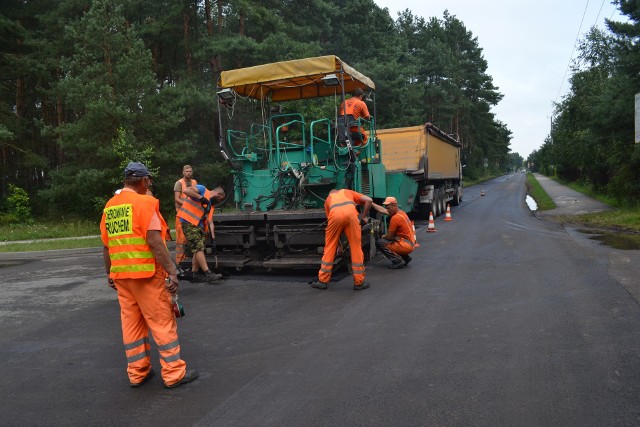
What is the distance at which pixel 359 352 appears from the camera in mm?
4473

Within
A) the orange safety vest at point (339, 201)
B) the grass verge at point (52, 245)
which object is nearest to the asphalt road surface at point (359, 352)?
the orange safety vest at point (339, 201)

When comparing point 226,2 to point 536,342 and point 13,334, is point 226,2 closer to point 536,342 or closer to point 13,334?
point 13,334

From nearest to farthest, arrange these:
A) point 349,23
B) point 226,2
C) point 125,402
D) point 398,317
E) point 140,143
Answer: point 125,402
point 398,317
point 140,143
point 226,2
point 349,23

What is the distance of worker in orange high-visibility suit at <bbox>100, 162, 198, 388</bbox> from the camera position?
383 centimetres

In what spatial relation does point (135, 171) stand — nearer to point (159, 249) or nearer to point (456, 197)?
point (159, 249)

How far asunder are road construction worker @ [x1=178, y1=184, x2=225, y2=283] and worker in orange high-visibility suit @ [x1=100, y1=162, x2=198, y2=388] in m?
3.54

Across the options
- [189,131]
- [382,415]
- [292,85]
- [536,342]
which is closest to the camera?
[382,415]

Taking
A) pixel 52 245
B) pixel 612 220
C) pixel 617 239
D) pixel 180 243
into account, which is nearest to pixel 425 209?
pixel 612 220

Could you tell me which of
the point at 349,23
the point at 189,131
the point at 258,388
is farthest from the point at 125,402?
the point at 349,23

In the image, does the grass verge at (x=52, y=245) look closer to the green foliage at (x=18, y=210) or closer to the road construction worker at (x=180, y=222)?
the green foliage at (x=18, y=210)

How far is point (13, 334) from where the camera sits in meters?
5.55

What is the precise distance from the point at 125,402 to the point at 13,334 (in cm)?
271

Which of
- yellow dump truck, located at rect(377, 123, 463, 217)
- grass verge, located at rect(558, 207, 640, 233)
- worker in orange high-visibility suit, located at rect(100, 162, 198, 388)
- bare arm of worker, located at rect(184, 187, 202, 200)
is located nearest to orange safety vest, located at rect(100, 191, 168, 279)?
worker in orange high-visibility suit, located at rect(100, 162, 198, 388)

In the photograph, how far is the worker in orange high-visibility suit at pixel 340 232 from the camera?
685 centimetres
